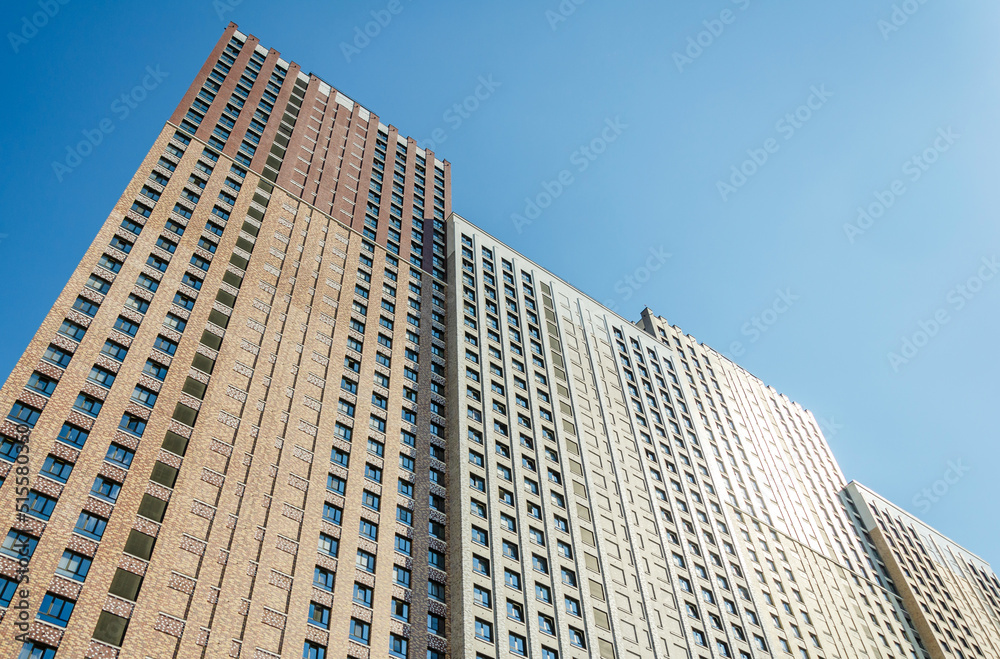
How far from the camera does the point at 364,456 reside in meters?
50.8

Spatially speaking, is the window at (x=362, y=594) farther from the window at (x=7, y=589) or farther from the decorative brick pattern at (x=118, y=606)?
the window at (x=7, y=589)

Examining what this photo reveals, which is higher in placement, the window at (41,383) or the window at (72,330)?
the window at (72,330)

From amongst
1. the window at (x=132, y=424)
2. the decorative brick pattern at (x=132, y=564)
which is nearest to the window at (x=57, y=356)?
the window at (x=132, y=424)

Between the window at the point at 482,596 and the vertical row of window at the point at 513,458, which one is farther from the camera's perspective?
the vertical row of window at the point at 513,458

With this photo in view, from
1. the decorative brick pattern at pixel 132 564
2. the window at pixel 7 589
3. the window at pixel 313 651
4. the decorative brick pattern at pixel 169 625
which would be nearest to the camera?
the window at pixel 7 589

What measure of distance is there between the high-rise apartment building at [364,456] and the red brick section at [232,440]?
0.52ft

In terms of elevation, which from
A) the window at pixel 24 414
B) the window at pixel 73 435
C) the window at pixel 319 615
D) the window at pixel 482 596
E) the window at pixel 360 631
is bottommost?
the window at pixel 24 414

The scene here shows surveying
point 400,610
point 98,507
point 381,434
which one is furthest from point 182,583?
point 381,434

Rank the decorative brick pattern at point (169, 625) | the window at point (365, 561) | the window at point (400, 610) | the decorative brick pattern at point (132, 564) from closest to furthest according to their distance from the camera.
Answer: the decorative brick pattern at point (169, 625), the decorative brick pattern at point (132, 564), the window at point (400, 610), the window at point (365, 561)

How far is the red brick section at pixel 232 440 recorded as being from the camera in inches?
1437

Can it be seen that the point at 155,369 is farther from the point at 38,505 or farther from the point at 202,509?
the point at 38,505

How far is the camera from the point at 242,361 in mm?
49938

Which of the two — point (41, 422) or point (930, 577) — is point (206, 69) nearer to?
point (41, 422)

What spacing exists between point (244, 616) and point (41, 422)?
14598mm
